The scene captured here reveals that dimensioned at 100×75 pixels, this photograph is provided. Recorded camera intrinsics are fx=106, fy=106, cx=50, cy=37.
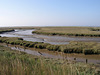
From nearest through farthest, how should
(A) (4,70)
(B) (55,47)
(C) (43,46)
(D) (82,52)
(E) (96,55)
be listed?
1. (A) (4,70)
2. (E) (96,55)
3. (D) (82,52)
4. (B) (55,47)
5. (C) (43,46)

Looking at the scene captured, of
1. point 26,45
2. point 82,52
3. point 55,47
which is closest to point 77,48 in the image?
point 82,52

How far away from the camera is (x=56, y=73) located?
343cm

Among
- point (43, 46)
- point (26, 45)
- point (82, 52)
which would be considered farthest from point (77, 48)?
point (26, 45)

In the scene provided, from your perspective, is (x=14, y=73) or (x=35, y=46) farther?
(x=35, y=46)

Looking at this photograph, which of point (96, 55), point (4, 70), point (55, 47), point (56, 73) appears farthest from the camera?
point (55, 47)

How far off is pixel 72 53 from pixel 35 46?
741cm

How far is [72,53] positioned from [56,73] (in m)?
12.0

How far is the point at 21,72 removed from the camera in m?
3.49

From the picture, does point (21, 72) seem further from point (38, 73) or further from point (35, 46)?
point (35, 46)

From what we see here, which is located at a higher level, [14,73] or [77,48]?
[14,73]

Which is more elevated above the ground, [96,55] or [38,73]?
[38,73]

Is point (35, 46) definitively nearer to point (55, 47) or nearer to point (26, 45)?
point (26, 45)

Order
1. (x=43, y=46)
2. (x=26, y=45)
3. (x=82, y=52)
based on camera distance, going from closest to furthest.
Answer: (x=82, y=52)
(x=43, y=46)
(x=26, y=45)

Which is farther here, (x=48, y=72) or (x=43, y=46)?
(x=43, y=46)
